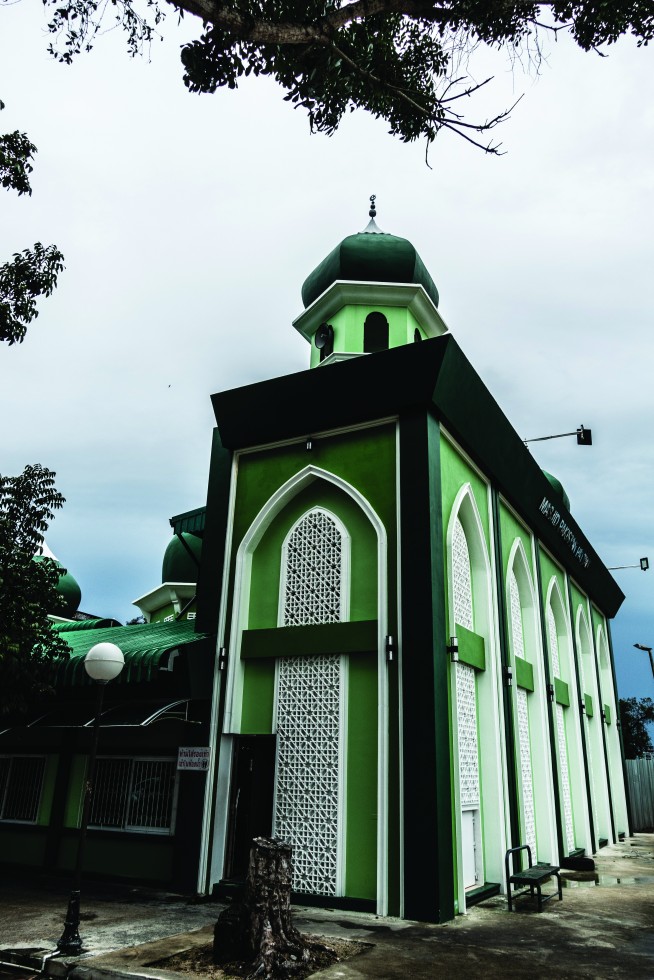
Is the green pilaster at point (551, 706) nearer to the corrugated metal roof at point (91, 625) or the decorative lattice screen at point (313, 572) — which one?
the decorative lattice screen at point (313, 572)

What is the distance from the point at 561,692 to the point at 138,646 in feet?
32.5

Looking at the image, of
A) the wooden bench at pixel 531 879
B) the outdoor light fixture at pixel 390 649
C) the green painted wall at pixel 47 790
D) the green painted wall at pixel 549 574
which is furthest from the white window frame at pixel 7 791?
the green painted wall at pixel 549 574

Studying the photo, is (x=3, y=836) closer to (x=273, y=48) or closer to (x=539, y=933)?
(x=539, y=933)

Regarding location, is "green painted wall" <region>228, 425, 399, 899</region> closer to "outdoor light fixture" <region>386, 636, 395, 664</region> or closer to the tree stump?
"outdoor light fixture" <region>386, 636, 395, 664</region>

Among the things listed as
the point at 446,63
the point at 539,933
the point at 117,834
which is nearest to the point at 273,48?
the point at 446,63

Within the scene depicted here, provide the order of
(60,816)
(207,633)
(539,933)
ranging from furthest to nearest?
(60,816)
(207,633)
(539,933)

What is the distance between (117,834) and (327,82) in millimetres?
11083

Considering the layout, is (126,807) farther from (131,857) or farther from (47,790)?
(47,790)

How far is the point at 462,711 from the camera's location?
10758mm

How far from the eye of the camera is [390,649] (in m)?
9.92

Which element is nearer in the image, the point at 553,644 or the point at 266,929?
the point at 266,929

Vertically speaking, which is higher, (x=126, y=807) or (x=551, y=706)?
(x=551, y=706)

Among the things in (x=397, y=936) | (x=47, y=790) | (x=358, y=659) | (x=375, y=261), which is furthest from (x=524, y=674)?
(x=47, y=790)

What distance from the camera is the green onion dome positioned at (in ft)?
48.6
